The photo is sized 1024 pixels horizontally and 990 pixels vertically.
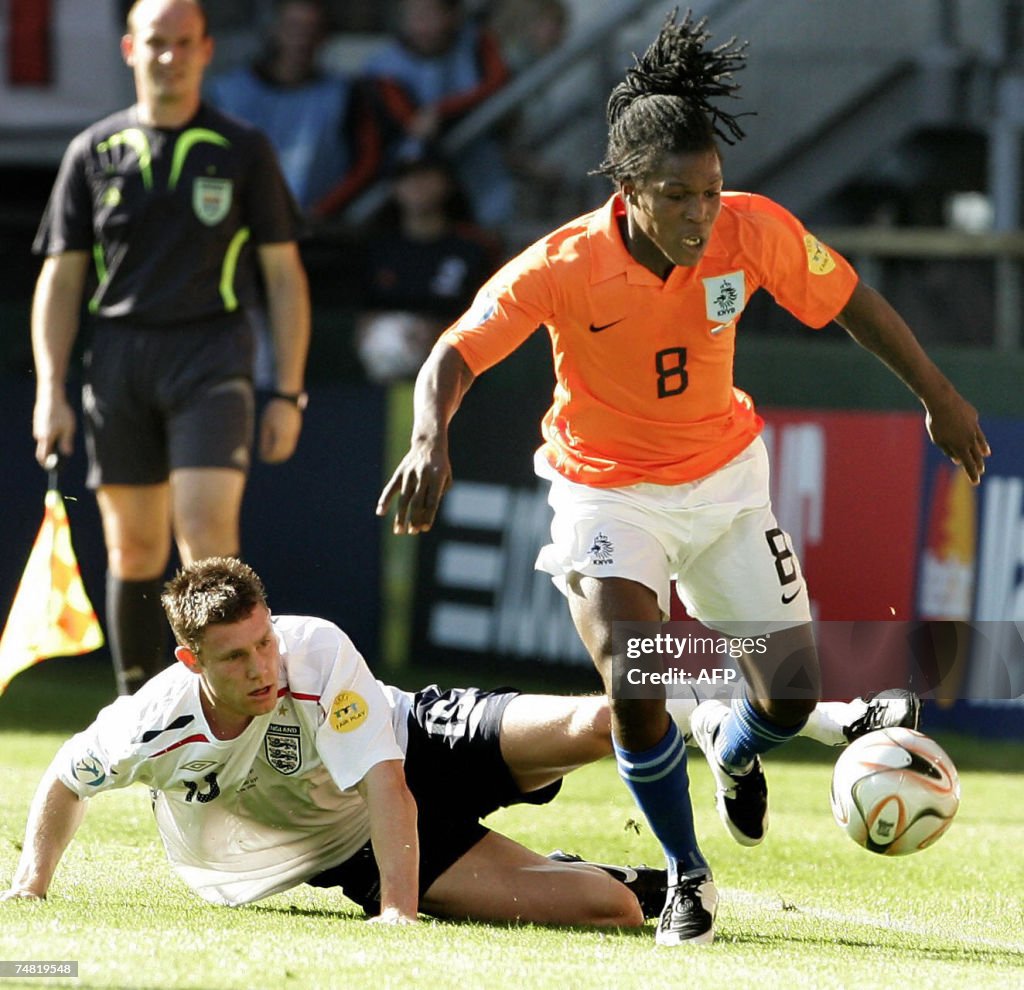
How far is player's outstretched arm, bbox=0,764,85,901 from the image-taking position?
5129mm

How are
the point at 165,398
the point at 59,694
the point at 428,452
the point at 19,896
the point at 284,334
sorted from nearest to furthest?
1. the point at 428,452
2. the point at 19,896
3. the point at 165,398
4. the point at 284,334
5. the point at 59,694

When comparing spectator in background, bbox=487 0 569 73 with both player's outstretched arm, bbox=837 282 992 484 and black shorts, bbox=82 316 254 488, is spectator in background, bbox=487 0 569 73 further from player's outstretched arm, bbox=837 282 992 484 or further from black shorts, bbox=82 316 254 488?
player's outstretched arm, bbox=837 282 992 484

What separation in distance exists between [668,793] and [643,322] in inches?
49.2

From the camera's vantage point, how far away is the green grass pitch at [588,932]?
4.38 metres

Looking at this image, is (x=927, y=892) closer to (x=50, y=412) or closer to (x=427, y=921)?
(x=427, y=921)

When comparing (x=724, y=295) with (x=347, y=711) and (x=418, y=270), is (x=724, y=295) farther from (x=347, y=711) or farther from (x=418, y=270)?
(x=418, y=270)

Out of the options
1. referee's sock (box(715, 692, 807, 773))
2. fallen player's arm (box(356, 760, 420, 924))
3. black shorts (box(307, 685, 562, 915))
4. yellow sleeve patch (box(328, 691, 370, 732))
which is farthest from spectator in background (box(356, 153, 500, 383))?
fallen player's arm (box(356, 760, 420, 924))

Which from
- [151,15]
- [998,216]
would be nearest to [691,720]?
[151,15]

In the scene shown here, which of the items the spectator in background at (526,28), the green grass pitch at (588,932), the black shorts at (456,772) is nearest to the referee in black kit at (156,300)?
the green grass pitch at (588,932)

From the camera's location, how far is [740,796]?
236 inches

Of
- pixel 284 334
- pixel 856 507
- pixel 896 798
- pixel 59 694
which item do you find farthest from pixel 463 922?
pixel 59 694

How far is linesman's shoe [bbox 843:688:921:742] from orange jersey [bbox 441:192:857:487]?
3.18 ft

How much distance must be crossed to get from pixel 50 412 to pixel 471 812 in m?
2.86

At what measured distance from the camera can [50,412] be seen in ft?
25.1
